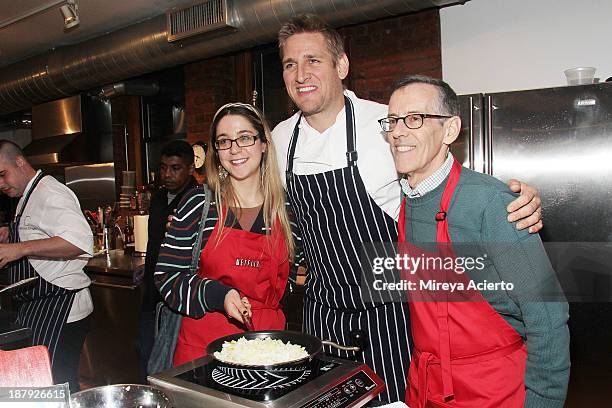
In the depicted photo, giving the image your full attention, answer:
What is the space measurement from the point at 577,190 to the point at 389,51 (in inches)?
74.2

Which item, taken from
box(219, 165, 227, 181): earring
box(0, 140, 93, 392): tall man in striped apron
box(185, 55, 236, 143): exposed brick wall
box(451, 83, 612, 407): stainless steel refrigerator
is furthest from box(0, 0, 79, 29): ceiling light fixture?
box(451, 83, 612, 407): stainless steel refrigerator

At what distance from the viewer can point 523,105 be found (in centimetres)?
284

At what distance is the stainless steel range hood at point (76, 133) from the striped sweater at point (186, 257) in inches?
180

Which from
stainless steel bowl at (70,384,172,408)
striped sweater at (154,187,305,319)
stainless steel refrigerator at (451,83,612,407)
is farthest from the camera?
stainless steel refrigerator at (451,83,612,407)

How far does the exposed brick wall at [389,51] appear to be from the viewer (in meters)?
3.96

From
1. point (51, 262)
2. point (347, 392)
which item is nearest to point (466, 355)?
point (347, 392)

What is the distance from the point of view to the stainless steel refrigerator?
2.72m

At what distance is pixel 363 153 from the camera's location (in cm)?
194

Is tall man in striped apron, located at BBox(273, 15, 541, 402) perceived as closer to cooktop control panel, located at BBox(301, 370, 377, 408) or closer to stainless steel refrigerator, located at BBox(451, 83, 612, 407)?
cooktop control panel, located at BBox(301, 370, 377, 408)

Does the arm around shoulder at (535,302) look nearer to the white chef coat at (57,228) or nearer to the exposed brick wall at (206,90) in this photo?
the white chef coat at (57,228)

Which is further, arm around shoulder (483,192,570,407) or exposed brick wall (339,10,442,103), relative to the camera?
exposed brick wall (339,10,442,103)

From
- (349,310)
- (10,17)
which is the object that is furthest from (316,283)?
(10,17)

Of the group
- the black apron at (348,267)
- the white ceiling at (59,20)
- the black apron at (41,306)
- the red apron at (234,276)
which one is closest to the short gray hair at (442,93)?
the black apron at (348,267)

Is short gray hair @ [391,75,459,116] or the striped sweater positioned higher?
short gray hair @ [391,75,459,116]
